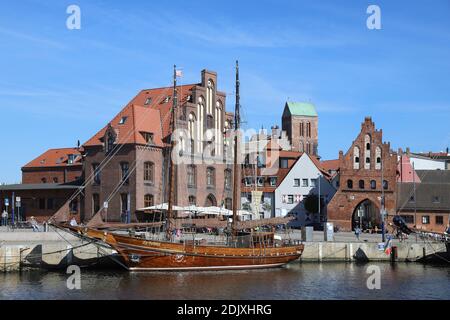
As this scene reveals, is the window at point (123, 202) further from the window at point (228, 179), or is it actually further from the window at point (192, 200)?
the window at point (228, 179)

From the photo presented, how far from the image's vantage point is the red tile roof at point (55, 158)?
9494 centimetres

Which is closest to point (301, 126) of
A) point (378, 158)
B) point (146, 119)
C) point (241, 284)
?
point (378, 158)

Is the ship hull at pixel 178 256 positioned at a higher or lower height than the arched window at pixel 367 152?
lower

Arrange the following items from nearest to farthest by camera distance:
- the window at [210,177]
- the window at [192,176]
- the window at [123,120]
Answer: the window at [123,120], the window at [192,176], the window at [210,177]

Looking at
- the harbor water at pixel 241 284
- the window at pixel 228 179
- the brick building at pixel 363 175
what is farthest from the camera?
the window at pixel 228 179

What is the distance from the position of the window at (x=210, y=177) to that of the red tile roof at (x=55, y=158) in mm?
20558

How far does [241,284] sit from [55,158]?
58567 mm

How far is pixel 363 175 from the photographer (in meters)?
83.0

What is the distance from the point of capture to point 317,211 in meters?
91.8

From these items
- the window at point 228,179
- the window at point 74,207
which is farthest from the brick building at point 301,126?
the window at point 74,207

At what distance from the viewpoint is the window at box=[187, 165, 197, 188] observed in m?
81.4
